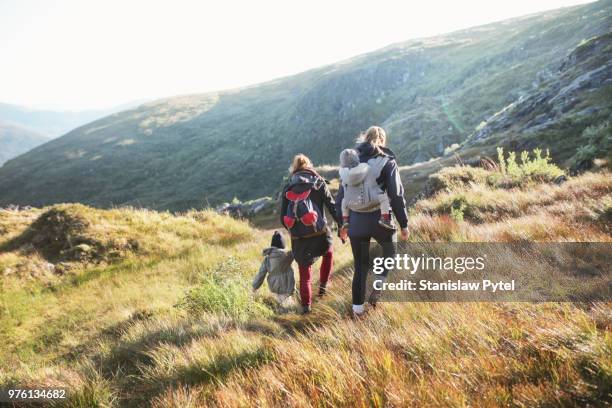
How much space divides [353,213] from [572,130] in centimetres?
1529

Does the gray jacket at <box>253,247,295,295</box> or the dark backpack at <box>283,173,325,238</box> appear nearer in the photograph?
the dark backpack at <box>283,173,325,238</box>

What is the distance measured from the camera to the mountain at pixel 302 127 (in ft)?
144

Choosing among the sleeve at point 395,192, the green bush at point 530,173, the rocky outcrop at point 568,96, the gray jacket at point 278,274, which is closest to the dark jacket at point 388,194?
the sleeve at point 395,192

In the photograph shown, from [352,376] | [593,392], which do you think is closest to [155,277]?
[352,376]

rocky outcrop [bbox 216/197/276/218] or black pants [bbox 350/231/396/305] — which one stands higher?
black pants [bbox 350/231/396/305]

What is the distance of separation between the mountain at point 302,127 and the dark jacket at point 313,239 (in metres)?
33.7

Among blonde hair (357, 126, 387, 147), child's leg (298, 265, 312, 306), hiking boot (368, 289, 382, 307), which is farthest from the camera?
child's leg (298, 265, 312, 306)

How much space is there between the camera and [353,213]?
4.75m

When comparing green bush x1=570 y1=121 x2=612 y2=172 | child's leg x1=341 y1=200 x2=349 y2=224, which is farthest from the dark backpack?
green bush x1=570 y1=121 x2=612 y2=172

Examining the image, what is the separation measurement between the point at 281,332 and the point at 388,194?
2.10m

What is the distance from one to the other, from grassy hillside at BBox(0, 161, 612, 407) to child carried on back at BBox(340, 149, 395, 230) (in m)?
1.21

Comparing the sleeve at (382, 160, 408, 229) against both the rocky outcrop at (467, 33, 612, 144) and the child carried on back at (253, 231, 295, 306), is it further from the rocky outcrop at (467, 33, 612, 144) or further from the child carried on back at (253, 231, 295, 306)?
the rocky outcrop at (467, 33, 612, 144)

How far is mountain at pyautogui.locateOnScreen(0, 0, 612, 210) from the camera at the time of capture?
144 ft

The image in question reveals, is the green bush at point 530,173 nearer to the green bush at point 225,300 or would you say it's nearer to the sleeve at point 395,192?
the sleeve at point 395,192
